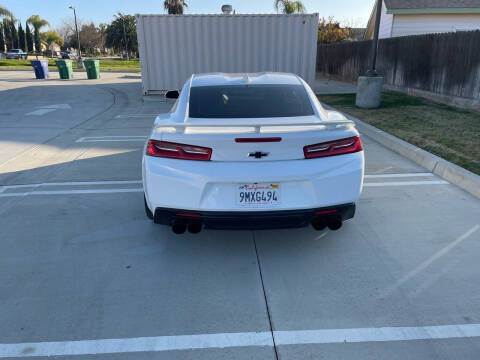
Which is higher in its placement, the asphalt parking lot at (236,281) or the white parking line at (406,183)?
the white parking line at (406,183)

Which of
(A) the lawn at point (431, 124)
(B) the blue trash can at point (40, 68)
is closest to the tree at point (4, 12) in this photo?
(B) the blue trash can at point (40, 68)

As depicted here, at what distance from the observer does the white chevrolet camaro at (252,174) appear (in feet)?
9.74

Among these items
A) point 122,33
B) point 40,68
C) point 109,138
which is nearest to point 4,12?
point 122,33

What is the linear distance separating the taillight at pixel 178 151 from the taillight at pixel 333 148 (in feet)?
2.66

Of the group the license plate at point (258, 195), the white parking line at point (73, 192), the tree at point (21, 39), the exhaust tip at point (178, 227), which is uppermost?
the tree at point (21, 39)

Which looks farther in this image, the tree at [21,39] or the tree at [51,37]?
the tree at [51,37]

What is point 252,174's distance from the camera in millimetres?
2941

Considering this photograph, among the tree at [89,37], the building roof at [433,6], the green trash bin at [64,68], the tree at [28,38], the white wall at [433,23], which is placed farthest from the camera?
the tree at [28,38]

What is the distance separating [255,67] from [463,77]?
6849mm

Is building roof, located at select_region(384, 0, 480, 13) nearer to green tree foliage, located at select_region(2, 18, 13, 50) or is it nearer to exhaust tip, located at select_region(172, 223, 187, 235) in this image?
exhaust tip, located at select_region(172, 223, 187, 235)

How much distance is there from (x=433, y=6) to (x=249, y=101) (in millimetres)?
20988

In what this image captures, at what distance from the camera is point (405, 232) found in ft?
12.6

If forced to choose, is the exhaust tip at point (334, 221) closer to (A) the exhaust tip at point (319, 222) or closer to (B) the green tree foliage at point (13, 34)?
(A) the exhaust tip at point (319, 222)

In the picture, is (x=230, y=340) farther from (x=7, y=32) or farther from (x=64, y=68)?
(x=7, y=32)
